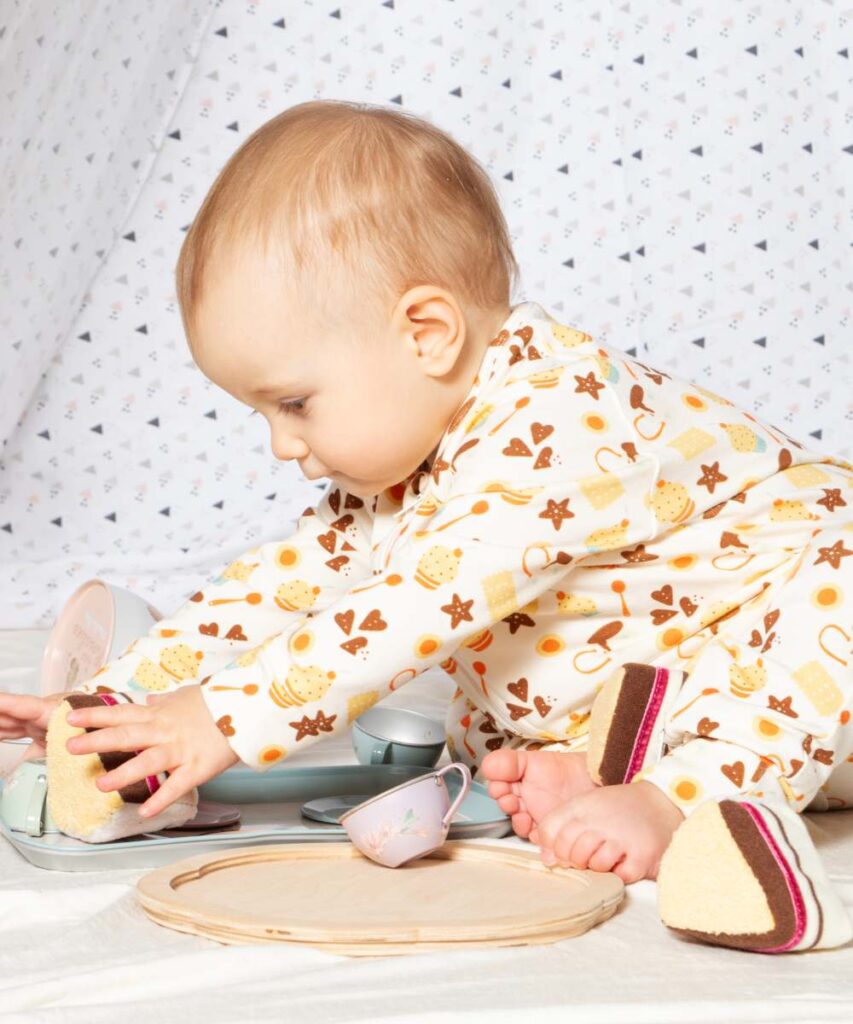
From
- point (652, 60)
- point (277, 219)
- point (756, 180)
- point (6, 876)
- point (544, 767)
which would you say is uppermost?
point (652, 60)

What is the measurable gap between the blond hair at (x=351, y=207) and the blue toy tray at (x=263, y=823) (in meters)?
0.35

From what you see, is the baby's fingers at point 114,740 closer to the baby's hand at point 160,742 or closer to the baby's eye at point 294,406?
the baby's hand at point 160,742

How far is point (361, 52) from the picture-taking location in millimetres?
2104

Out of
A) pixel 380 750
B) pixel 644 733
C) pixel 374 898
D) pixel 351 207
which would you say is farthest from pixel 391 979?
pixel 351 207

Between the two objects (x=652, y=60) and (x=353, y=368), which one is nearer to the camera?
(x=353, y=368)

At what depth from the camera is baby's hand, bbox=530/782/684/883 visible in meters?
0.94

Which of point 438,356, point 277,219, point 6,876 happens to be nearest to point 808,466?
point 438,356

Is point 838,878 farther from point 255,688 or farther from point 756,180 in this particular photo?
point 756,180

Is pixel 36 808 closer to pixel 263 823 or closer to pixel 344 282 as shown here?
pixel 263 823

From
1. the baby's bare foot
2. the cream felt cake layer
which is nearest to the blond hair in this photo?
the baby's bare foot

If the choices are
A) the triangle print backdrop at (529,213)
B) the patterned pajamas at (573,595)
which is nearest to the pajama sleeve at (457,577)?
the patterned pajamas at (573,595)

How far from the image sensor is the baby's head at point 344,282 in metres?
1.05

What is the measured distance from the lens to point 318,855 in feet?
3.22

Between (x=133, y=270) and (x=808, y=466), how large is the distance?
3.94 ft
